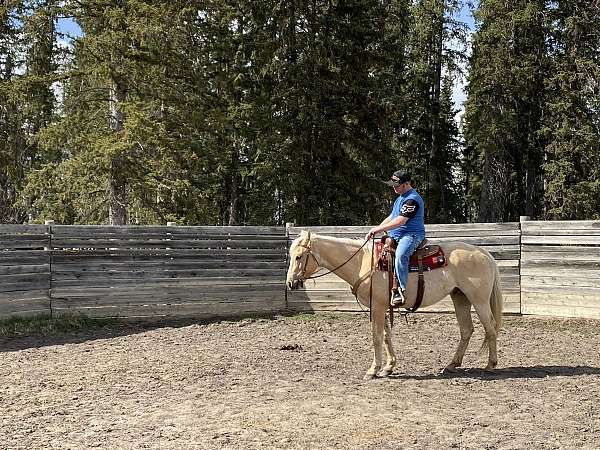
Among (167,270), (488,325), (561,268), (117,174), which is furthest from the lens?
(117,174)

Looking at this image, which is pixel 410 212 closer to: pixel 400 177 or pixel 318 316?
pixel 400 177

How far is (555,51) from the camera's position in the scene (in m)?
27.0

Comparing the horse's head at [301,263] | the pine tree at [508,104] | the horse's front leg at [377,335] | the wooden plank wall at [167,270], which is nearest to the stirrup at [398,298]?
the horse's front leg at [377,335]

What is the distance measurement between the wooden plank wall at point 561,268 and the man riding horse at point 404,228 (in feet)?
16.5

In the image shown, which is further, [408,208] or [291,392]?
[408,208]

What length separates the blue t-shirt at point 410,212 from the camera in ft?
26.0

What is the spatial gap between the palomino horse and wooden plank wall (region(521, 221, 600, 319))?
4.11m

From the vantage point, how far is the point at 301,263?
26.7 feet

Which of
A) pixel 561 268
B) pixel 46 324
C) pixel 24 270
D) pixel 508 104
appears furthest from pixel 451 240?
pixel 508 104

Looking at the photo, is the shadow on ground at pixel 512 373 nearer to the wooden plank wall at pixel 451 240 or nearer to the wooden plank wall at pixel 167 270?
the wooden plank wall at pixel 451 240

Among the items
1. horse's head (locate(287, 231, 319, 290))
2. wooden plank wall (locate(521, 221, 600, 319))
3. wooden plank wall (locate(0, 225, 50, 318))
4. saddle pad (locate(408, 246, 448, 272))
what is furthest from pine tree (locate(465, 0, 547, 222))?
horse's head (locate(287, 231, 319, 290))

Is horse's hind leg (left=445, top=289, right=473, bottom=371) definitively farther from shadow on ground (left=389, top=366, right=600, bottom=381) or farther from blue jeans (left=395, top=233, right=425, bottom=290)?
blue jeans (left=395, top=233, right=425, bottom=290)

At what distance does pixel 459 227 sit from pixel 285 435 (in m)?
8.13

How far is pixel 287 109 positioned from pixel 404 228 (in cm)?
1399
